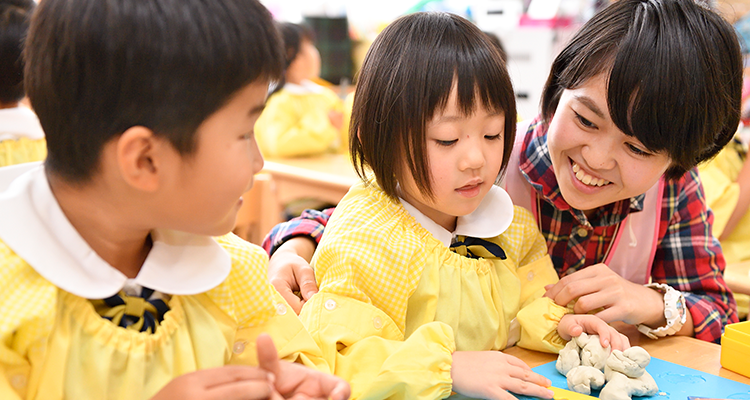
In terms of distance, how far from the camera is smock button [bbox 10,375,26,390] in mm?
611

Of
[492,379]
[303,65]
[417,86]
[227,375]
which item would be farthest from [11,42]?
[303,65]

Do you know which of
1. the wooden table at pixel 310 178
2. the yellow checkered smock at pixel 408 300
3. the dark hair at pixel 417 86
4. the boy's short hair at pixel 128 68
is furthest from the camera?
the wooden table at pixel 310 178

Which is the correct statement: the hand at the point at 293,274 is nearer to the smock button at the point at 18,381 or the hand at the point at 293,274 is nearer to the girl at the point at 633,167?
the girl at the point at 633,167

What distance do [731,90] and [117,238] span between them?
0.88m

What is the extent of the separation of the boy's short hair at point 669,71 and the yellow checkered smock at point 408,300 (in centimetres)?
25

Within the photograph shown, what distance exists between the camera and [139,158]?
0.60 metres

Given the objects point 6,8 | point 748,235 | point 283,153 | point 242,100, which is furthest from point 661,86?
point 283,153

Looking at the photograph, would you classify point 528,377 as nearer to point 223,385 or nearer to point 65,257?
point 223,385

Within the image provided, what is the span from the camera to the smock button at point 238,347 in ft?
2.47

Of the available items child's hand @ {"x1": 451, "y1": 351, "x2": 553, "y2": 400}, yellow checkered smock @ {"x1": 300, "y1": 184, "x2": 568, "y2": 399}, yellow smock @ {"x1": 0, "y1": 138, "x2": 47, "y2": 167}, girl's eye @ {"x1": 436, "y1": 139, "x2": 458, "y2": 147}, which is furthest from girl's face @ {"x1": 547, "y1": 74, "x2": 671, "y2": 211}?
yellow smock @ {"x1": 0, "y1": 138, "x2": 47, "y2": 167}

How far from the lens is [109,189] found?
24.5 inches

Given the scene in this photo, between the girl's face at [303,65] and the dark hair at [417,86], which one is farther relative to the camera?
the girl's face at [303,65]

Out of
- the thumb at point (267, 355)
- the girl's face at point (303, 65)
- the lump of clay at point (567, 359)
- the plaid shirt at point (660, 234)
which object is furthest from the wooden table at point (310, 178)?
the thumb at point (267, 355)

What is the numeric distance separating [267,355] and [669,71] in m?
0.66
